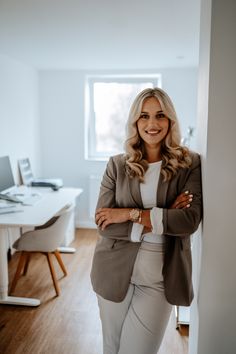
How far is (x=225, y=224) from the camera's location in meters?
1.29

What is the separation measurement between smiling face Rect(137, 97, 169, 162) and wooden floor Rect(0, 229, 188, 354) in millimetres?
1537

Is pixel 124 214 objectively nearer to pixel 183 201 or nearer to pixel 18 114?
pixel 183 201

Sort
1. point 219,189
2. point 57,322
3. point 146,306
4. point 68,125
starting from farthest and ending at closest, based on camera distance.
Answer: point 68,125, point 57,322, point 146,306, point 219,189

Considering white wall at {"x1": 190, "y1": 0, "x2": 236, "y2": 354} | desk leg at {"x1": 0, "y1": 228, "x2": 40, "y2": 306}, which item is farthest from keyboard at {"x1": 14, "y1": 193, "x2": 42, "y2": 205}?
white wall at {"x1": 190, "y1": 0, "x2": 236, "y2": 354}

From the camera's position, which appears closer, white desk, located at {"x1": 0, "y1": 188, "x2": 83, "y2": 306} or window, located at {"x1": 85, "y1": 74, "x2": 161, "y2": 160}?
white desk, located at {"x1": 0, "y1": 188, "x2": 83, "y2": 306}

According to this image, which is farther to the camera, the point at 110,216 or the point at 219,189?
the point at 110,216

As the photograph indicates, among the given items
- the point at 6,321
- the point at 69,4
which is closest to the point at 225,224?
the point at 69,4

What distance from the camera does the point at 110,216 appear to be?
1.49 metres

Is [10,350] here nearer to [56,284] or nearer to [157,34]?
[56,284]

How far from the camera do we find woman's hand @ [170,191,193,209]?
1.39 meters

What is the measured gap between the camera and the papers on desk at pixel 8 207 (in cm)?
290

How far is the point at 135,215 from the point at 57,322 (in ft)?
5.13

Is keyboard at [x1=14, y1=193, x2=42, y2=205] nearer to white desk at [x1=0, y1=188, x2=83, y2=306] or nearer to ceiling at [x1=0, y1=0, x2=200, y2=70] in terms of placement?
white desk at [x1=0, y1=188, x2=83, y2=306]

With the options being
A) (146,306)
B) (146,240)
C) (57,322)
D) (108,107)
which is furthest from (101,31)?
(57,322)
